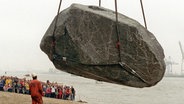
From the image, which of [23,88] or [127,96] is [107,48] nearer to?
[23,88]

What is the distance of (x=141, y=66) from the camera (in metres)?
8.20

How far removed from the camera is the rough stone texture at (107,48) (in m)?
8.16

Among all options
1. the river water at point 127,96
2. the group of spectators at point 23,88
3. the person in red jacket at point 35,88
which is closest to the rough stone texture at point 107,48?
the person in red jacket at point 35,88

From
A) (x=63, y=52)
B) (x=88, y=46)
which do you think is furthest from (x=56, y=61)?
(x=88, y=46)

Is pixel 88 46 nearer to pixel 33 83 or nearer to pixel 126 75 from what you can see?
pixel 126 75

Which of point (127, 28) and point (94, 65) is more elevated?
point (127, 28)

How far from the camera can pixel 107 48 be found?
8.19 m

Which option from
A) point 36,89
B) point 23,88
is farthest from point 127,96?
point 36,89

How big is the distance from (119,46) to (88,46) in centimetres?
70

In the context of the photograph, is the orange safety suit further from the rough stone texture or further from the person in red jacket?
the rough stone texture

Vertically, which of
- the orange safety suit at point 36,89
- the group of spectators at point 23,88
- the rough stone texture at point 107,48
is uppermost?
the rough stone texture at point 107,48

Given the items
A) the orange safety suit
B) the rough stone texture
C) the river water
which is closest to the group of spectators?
the river water

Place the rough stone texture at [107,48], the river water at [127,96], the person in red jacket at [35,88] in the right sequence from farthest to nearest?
the river water at [127,96] < the person in red jacket at [35,88] < the rough stone texture at [107,48]

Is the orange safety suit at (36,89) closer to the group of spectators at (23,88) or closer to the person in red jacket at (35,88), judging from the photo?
the person in red jacket at (35,88)
